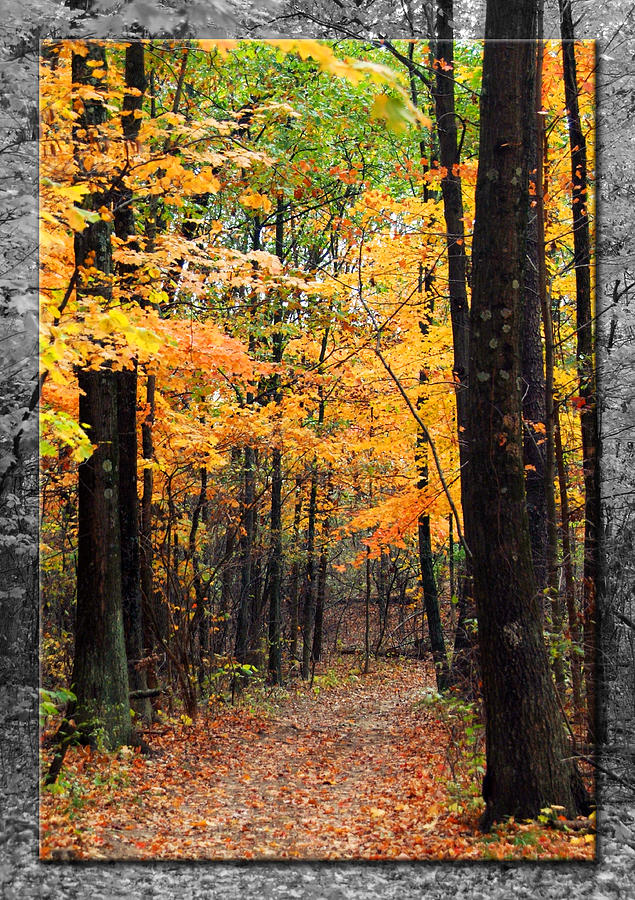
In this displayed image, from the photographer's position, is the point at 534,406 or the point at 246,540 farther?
the point at 246,540

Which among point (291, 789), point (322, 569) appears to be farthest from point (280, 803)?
point (322, 569)

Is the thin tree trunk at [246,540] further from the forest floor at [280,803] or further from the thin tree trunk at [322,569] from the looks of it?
the forest floor at [280,803]

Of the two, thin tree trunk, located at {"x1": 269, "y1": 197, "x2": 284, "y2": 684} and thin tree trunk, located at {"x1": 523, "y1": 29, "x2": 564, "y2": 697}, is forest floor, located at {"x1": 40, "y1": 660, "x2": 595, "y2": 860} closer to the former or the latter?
thin tree trunk, located at {"x1": 523, "y1": 29, "x2": 564, "y2": 697}

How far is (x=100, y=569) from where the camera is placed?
6.22 metres

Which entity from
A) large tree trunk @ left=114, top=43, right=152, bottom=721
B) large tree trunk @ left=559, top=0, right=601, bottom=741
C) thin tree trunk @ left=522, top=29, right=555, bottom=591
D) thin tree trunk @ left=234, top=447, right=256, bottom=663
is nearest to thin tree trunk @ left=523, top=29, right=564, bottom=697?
thin tree trunk @ left=522, top=29, right=555, bottom=591

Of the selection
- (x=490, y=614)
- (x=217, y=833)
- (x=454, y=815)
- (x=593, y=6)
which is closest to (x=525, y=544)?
(x=490, y=614)

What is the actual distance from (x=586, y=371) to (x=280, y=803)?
3.52 m

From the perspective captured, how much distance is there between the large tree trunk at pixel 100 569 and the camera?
6027 millimetres

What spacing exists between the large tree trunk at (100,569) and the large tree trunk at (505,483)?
126 inches

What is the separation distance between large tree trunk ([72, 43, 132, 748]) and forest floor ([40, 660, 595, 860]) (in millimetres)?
329

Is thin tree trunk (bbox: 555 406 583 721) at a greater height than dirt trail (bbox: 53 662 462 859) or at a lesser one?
greater

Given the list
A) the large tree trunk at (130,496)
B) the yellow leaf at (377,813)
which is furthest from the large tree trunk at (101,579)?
the yellow leaf at (377,813)

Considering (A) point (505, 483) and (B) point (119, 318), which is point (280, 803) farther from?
(B) point (119, 318)

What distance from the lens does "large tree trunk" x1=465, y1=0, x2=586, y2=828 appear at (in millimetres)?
3959
